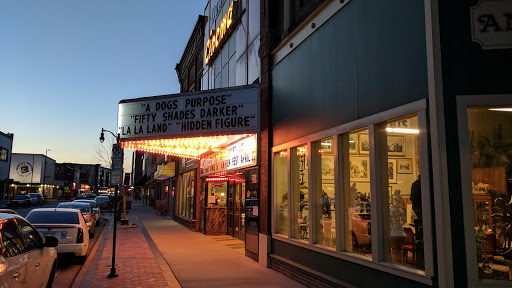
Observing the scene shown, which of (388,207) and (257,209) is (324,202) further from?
(257,209)

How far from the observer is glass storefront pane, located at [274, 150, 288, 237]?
972 cm

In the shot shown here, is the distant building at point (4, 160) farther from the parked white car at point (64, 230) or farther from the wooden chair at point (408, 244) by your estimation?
the wooden chair at point (408, 244)

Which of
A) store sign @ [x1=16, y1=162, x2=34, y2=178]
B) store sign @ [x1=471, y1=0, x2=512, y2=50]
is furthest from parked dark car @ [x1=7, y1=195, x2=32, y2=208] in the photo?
store sign @ [x1=471, y1=0, x2=512, y2=50]

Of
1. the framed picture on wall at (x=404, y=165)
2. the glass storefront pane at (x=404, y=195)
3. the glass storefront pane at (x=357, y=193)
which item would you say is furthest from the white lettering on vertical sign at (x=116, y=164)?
the framed picture on wall at (x=404, y=165)

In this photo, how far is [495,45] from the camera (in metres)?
4.93

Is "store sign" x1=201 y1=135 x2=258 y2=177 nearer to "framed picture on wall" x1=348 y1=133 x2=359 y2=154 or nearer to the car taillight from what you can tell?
"framed picture on wall" x1=348 y1=133 x2=359 y2=154

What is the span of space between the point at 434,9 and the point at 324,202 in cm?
431

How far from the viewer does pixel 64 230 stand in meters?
10.1

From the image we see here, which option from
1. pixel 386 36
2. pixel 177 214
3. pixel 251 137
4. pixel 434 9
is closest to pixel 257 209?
pixel 251 137

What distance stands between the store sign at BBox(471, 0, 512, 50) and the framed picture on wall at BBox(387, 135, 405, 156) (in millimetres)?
1720

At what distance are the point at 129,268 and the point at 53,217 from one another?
9.38ft

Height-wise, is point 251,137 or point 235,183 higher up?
point 251,137

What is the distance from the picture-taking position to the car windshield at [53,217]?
10454mm

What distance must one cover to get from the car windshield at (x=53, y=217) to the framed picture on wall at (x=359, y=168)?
308 inches
